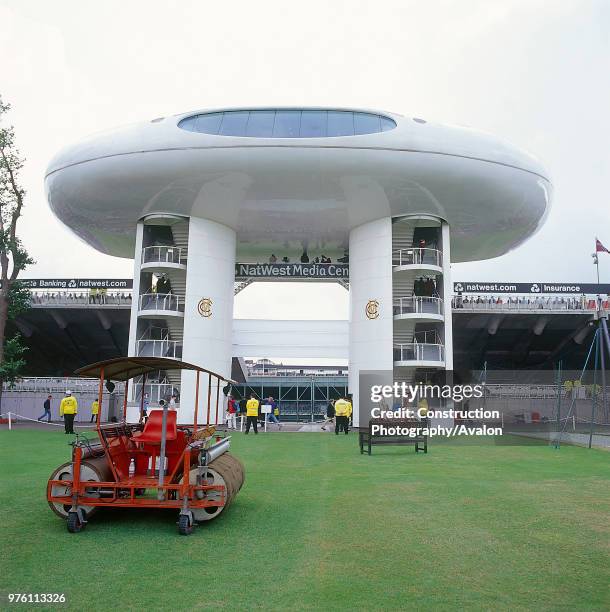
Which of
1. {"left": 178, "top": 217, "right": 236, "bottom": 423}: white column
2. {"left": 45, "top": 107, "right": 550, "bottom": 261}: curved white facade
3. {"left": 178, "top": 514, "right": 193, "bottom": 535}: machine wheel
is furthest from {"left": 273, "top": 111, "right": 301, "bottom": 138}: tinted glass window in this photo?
{"left": 178, "top": 514, "right": 193, "bottom": 535}: machine wheel

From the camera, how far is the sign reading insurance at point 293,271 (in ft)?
113

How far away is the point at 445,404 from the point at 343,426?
6.16m

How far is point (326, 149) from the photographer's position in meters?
27.0

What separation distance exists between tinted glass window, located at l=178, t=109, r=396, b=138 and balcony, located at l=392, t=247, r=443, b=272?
6.56 metres

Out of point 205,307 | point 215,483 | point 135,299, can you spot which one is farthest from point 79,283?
point 215,483

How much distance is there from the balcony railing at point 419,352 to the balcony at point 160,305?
10.8 m

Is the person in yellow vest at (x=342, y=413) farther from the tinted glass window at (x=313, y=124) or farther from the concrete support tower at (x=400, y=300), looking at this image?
the tinted glass window at (x=313, y=124)

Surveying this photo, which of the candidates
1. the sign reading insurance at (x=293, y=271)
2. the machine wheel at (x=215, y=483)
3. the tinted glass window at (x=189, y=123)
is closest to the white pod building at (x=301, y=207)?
the tinted glass window at (x=189, y=123)

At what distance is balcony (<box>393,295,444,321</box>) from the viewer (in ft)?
98.4

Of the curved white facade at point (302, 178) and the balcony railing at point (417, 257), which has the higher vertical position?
the curved white facade at point (302, 178)

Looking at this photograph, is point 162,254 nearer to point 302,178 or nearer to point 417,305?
point 302,178

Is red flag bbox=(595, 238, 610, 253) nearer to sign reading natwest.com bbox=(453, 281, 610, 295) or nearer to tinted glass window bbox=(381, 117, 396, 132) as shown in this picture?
sign reading natwest.com bbox=(453, 281, 610, 295)

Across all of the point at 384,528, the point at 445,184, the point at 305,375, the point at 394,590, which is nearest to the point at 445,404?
the point at 445,184

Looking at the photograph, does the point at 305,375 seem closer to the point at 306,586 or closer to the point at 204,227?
the point at 204,227
